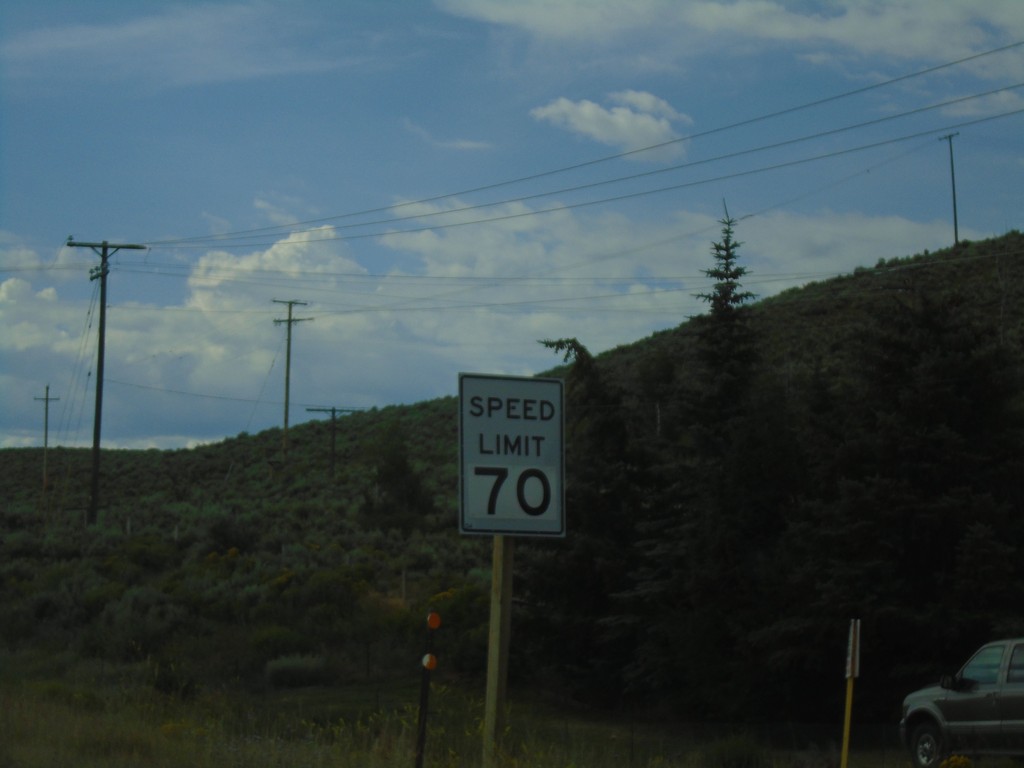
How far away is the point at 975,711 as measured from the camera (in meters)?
16.2

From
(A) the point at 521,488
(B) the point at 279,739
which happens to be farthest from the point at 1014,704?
(A) the point at 521,488

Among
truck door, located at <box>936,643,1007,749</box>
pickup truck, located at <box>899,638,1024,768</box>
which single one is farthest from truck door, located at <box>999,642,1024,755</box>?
truck door, located at <box>936,643,1007,749</box>

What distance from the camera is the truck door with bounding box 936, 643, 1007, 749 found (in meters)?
16.0

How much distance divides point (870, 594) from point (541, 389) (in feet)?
52.7

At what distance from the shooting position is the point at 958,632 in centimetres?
2123

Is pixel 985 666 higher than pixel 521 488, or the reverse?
pixel 521 488

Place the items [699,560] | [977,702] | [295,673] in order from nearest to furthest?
[977,702] < [699,560] < [295,673]

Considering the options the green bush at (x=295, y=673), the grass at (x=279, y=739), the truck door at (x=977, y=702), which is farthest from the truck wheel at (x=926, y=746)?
the green bush at (x=295, y=673)

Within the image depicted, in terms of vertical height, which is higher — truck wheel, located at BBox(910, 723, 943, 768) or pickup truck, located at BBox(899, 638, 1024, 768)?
pickup truck, located at BBox(899, 638, 1024, 768)

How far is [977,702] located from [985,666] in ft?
1.71

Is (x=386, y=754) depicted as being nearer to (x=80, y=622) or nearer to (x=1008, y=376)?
(x=1008, y=376)

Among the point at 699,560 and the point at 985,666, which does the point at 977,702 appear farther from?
the point at 699,560

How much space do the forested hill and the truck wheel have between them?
3860mm

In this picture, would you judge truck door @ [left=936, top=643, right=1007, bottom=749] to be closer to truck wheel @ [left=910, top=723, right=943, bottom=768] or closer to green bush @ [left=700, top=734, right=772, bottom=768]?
truck wheel @ [left=910, top=723, right=943, bottom=768]
